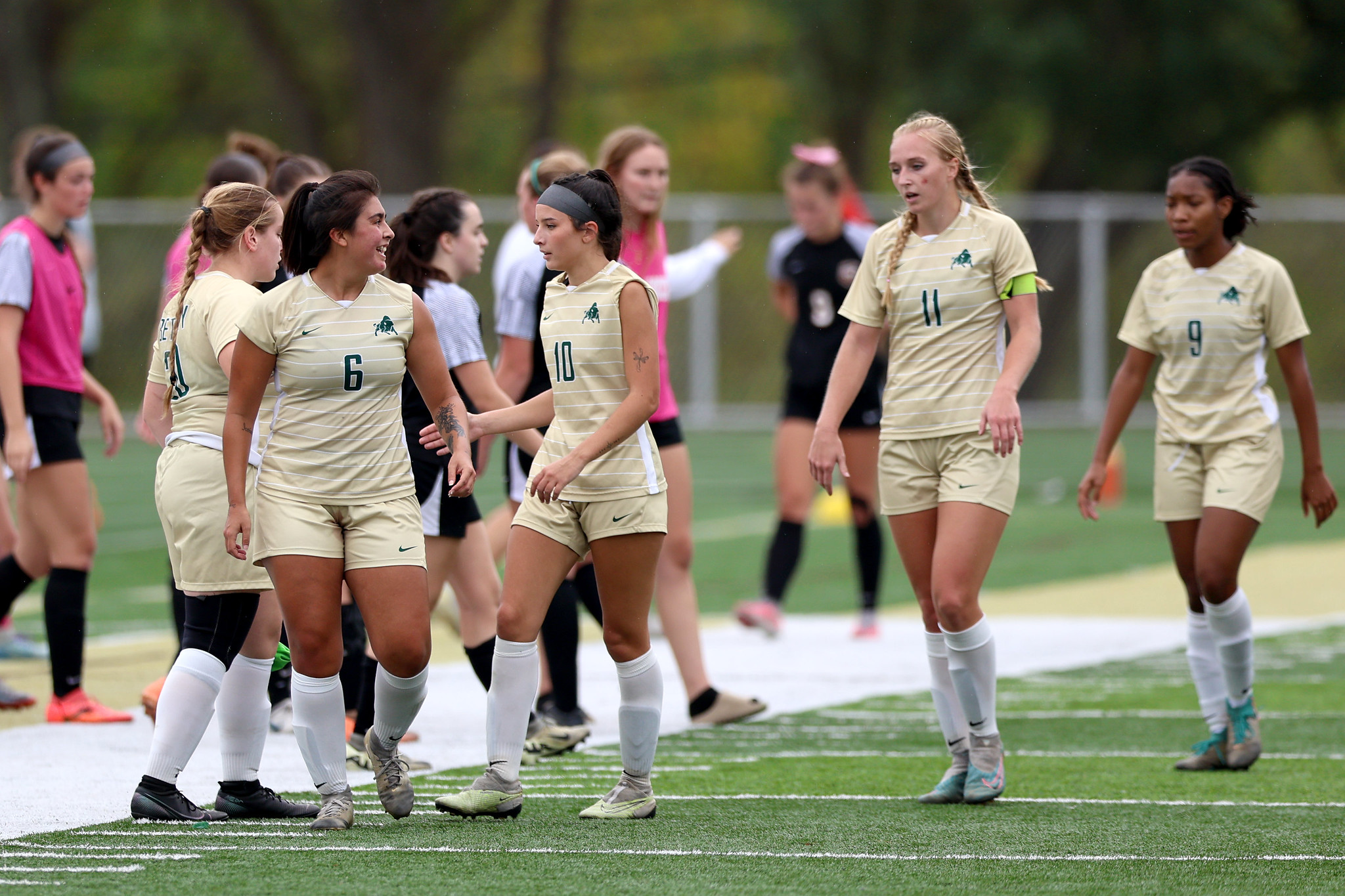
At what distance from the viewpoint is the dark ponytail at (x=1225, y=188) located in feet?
22.8

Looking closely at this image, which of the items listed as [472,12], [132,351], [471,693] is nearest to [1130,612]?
[471,693]

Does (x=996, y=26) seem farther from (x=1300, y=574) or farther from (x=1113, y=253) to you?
(x=1300, y=574)

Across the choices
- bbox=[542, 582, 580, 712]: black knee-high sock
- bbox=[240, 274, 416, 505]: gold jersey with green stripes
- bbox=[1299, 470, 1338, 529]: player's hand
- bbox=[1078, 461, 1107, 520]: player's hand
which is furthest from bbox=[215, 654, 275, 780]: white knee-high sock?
bbox=[1299, 470, 1338, 529]: player's hand

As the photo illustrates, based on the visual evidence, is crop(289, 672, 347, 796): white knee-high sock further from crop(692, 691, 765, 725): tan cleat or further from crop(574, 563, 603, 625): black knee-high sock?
crop(692, 691, 765, 725): tan cleat

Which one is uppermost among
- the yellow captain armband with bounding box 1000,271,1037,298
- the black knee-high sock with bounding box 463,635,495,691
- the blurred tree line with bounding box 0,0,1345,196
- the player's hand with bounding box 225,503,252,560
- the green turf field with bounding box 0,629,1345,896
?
the blurred tree line with bounding box 0,0,1345,196

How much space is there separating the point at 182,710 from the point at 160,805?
0.28 meters

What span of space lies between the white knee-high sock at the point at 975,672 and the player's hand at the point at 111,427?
382cm

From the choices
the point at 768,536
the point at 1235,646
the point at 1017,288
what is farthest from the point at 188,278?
the point at 768,536

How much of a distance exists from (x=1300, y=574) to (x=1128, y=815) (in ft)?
27.5

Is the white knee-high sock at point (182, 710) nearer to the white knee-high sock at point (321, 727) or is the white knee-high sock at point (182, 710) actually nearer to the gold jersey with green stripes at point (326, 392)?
the white knee-high sock at point (321, 727)

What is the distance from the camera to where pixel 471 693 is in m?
8.84

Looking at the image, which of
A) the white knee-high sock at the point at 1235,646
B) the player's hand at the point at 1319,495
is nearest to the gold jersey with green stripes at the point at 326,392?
the white knee-high sock at the point at 1235,646

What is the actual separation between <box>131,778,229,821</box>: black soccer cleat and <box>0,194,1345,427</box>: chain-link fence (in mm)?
21198

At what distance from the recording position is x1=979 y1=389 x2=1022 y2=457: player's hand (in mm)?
5949
